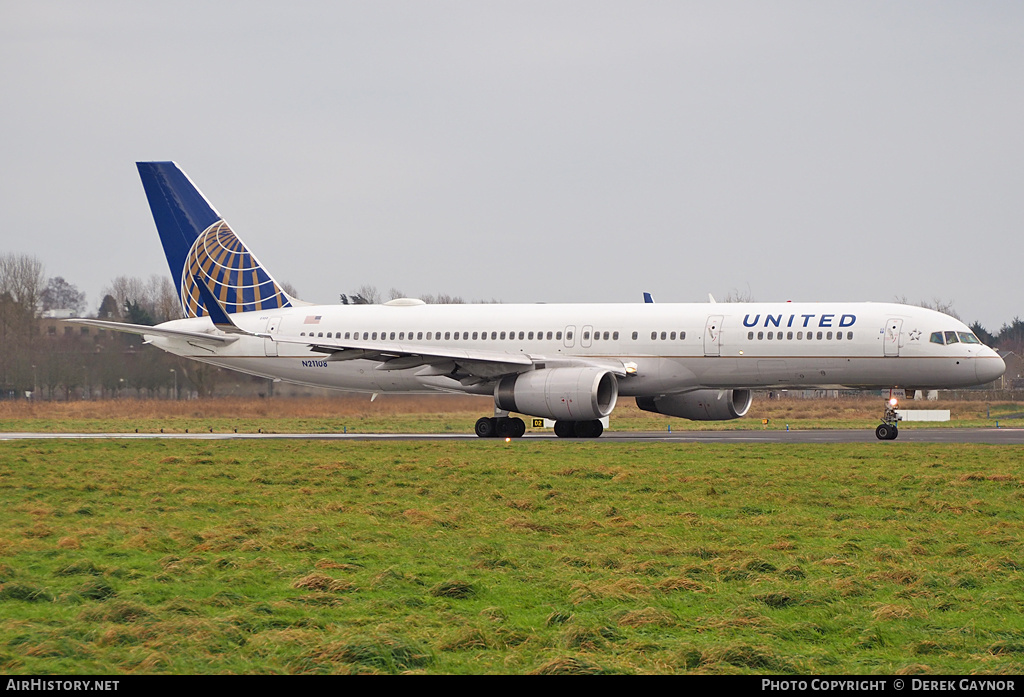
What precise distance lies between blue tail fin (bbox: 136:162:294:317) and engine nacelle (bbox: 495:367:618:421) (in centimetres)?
1129

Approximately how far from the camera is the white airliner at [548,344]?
31.0 metres

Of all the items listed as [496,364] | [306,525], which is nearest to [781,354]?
[496,364]

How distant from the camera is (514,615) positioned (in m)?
9.55

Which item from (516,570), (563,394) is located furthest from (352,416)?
(516,570)

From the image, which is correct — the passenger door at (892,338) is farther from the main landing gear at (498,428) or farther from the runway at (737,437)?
the main landing gear at (498,428)

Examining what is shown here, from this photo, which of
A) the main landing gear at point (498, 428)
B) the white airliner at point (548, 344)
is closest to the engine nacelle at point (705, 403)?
the white airliner at point (548, 344)

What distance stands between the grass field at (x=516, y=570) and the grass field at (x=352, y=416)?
20416mm

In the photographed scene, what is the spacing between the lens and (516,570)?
11.6 m

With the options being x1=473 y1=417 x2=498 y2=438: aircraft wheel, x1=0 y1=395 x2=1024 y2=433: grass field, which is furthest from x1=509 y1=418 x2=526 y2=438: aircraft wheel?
x1=0 y1=395 x2=1024 y2=433: grass field

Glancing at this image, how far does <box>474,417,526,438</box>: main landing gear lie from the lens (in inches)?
1346

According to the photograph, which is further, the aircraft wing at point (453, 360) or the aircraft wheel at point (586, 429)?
the aircraft wheel at point (586, 429)

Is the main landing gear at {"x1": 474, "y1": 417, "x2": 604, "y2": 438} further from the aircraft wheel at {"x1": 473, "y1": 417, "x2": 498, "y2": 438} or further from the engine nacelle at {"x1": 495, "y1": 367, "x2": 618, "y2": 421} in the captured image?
the engine nacelle at {"x1": 495, "y1": 367, "x2": 618, "y2": 421}

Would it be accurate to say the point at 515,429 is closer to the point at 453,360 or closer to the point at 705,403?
the point at 453,360

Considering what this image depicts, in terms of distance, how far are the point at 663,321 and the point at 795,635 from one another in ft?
80.1
